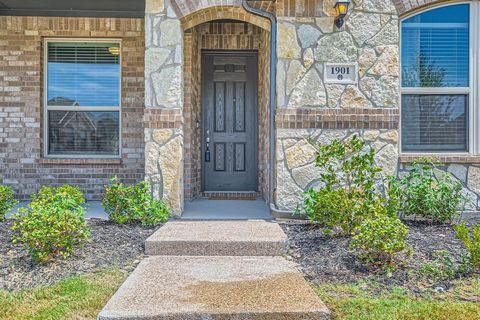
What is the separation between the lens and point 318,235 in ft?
14.2

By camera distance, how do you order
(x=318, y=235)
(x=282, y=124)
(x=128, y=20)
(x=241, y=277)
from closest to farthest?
(x=241, y=277), (x=318, y=235), (x=282, y=124), (x=128, y=20)

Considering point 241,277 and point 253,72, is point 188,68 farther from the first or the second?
point 241,277

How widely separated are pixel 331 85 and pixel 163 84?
1.97m

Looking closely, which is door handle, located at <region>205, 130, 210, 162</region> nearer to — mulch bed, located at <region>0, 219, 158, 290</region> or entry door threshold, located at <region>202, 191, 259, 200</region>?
entry door threshold, located at <region>202, 191, 259, 200</region>

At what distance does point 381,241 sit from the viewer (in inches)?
129

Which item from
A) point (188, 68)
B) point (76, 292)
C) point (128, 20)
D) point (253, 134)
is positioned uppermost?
point (128, 20)

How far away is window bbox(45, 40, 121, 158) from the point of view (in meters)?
6.77

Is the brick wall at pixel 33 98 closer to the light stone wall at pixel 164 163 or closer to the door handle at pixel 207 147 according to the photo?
the door handle at pixel 207 147

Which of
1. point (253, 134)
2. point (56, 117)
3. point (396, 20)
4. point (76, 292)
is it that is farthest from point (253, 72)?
point (76, 292)

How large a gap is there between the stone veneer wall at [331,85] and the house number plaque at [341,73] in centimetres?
5

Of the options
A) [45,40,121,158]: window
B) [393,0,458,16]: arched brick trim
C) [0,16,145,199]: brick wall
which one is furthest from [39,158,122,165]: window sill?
[393,0,458,16]: arched brick trim

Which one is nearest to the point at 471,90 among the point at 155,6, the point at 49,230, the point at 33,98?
the point at 155,6

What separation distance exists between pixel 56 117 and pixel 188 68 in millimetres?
2385

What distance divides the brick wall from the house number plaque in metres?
3.12
